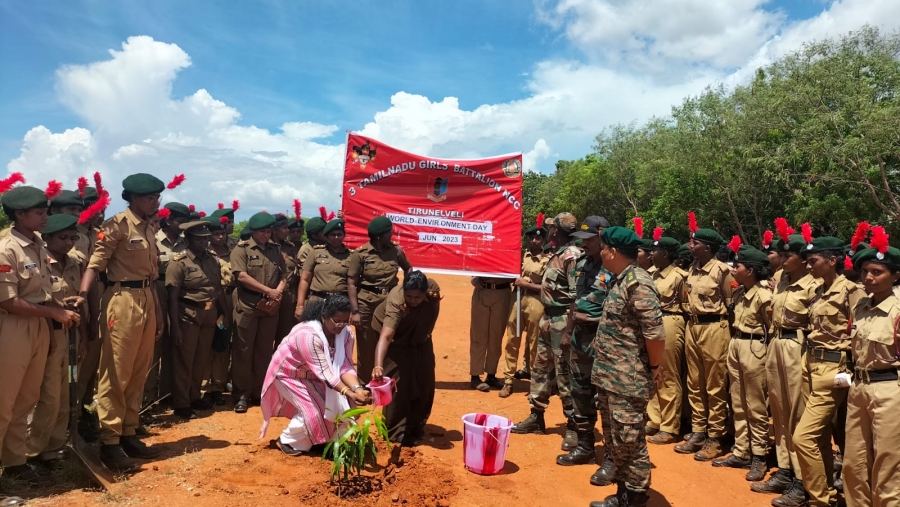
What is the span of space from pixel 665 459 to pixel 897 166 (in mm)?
16377

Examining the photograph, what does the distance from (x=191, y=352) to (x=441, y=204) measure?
354cm

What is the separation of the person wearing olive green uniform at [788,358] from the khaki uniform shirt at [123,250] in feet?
17.4

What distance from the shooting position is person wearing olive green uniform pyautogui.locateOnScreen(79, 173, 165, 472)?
466 cm

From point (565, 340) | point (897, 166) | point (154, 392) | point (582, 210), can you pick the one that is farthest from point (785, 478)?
point (582, 210)

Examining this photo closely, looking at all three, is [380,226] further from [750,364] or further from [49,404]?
[750,364]

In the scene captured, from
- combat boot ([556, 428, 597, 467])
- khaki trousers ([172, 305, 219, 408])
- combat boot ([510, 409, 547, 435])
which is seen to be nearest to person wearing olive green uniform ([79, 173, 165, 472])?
khaki trousers ([172, 305, 219, 408])

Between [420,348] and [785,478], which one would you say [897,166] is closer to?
[785,478]

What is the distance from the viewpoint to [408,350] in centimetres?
535

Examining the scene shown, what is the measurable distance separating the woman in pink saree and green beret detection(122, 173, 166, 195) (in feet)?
5.38

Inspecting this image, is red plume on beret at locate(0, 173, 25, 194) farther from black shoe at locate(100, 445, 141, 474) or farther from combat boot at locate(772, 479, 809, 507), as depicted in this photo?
combat boot at locate(772, 479, 809, 507)

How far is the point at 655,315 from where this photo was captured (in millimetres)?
3875

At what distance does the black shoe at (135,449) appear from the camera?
4.86 metres

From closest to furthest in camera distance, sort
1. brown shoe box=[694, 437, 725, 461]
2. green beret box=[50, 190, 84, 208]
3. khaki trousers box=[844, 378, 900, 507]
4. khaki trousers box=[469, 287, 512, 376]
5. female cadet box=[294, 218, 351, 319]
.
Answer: khaki trousers box=[844, 378, 900, 507] < green beret box=[50, 190, 84, 208] < brown shoe box=[694, 437, 725, 461] < female cadet box=[294, 218, 351, 319] < khaki trousers box=[469, 287, 512, 376]

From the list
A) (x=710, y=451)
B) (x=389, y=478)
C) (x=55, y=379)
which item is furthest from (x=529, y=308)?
(x=55, y=379)
